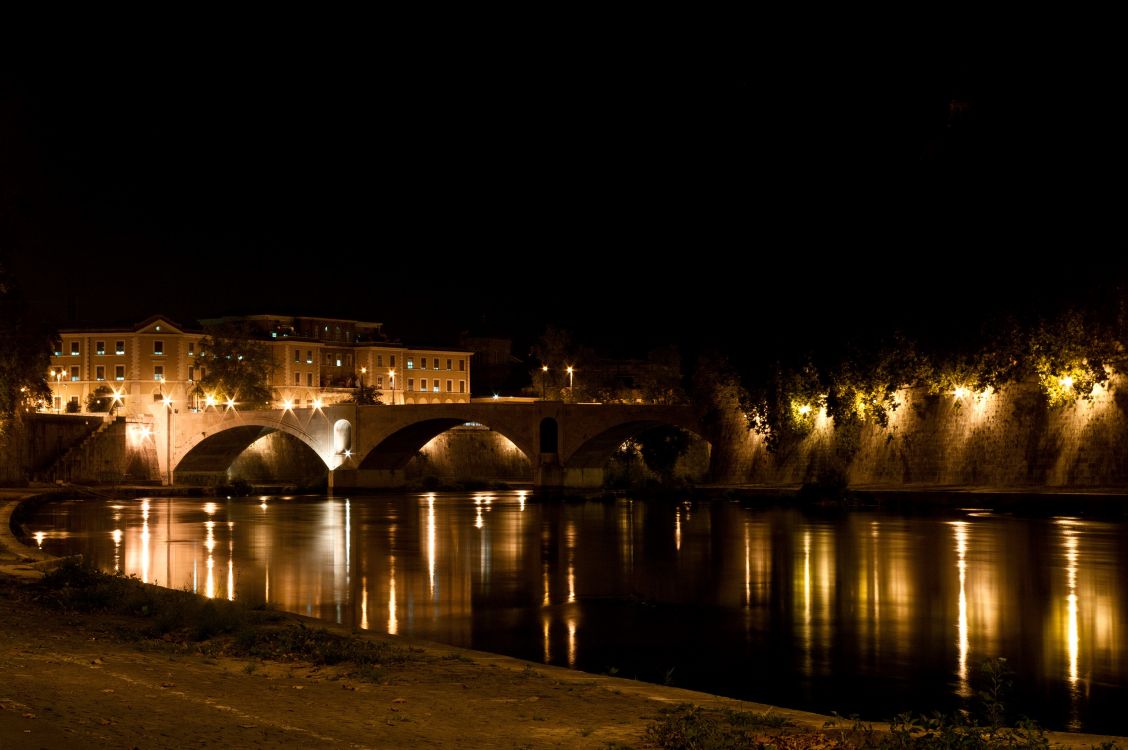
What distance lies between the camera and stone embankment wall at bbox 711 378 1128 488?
141 feet

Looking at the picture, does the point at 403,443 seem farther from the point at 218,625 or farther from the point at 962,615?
the point at 218,625

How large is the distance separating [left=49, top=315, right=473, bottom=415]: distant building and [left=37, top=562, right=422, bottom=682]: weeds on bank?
86878 mm

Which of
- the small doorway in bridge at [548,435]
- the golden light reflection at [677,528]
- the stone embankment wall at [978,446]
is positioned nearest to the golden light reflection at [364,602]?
the golden light reflection at [677,528]

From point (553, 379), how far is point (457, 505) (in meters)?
43.8

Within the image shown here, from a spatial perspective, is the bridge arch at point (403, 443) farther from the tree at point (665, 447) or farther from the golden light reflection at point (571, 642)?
the golden light reflection at point (571, 642)

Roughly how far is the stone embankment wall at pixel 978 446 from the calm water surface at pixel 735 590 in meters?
4.55

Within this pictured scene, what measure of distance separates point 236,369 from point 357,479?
26.1 metres

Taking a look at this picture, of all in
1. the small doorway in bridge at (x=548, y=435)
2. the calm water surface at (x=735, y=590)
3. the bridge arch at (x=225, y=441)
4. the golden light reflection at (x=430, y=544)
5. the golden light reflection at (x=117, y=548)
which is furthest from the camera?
the bridge arch at (x=225, y=441)

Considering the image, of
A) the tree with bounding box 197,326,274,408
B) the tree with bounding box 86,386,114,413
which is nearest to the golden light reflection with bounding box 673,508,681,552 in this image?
the tree with bounding box 197,326,274,408

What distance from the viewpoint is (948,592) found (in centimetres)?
2397

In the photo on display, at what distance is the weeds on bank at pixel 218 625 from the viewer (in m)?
12.8

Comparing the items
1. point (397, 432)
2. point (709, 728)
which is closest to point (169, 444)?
point (397, 432)

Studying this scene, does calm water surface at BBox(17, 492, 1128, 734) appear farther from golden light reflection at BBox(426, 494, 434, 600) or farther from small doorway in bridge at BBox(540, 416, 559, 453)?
small doorway in bridge at BBox(540, 416, 559, 453)

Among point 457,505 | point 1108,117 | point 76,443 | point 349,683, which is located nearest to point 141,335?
point 76,443
